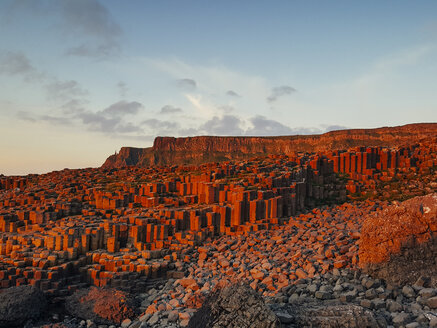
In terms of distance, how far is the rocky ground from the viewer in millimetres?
6223

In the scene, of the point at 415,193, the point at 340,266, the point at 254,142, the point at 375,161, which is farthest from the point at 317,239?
the point at 254,142

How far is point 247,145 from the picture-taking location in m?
81.1

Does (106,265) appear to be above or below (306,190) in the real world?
below

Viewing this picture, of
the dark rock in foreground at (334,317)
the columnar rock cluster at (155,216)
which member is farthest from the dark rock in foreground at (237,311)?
the columnar rock cluster at (155,216)

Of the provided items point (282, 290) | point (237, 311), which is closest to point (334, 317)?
point (237, 311)

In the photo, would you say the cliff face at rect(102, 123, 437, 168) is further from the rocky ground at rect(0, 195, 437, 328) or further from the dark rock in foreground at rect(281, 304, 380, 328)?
the dark rock in foreground at rect(281, 304, 380, 328)

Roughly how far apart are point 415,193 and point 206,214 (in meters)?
10.8

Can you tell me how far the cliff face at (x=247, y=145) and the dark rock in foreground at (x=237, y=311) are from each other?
5403 cm

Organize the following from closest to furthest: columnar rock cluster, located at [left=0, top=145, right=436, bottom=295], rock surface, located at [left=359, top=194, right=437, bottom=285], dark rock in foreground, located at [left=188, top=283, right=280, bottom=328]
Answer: dark rock in foreground, located at [left=188, top=283, right=280, bottom=328] < rock surface, located at [left=359, top=194, right=437, bottom=285] < columnar rock cluster, located at [left=0, top=145, right=436, bottom=295]

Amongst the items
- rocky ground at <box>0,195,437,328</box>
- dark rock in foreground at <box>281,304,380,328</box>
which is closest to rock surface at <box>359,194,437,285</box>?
rocky ground at <box>0,195,437,328</box>

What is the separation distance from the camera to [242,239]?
13273mm

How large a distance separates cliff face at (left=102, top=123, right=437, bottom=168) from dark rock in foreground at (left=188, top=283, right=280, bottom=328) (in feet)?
177

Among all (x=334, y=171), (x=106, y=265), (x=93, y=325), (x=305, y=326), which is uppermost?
(x=334, y=171)

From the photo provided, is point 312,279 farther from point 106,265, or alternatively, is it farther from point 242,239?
point 106,265
